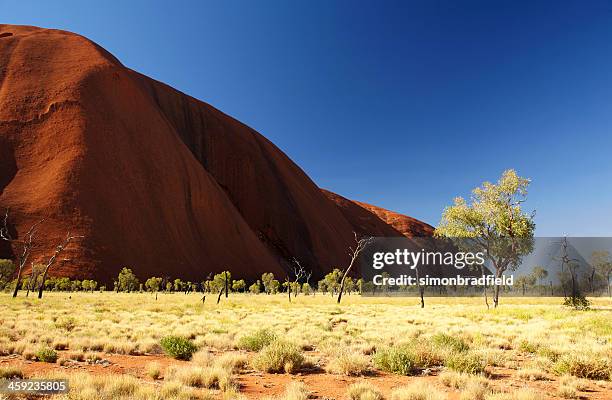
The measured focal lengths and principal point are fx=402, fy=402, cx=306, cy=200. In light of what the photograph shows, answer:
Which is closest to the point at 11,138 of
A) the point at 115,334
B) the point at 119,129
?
the point at 119,129

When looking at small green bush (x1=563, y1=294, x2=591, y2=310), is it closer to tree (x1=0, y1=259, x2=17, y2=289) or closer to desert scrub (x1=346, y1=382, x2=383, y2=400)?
desert scrub (x1=346, y1=382, x2=383, y2=400)

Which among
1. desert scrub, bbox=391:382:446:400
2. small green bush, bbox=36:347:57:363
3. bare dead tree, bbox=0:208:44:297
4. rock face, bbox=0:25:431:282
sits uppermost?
rock face, bbox=0:25:431:282

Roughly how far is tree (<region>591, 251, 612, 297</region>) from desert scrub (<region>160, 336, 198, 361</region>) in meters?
84.4

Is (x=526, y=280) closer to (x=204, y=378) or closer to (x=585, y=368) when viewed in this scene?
(x=585, y=368)

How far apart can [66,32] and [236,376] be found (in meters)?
113

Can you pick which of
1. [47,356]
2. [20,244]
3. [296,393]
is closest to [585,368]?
[296,393]

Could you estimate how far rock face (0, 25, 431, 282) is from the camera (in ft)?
206

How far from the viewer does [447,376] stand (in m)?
8.53

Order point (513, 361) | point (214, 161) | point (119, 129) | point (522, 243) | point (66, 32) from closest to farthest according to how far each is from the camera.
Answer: point (513, 361), point (522, 243), point (119, 129), point (66, 32), point (214, 161)

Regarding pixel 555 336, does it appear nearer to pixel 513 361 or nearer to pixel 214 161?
pixel 513 361

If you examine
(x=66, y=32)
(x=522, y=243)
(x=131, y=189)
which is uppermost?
(x=66, y=32)

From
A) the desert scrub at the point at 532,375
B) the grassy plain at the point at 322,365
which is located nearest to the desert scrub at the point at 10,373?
the grassy plain at the point at 322,365

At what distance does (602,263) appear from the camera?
75.0m

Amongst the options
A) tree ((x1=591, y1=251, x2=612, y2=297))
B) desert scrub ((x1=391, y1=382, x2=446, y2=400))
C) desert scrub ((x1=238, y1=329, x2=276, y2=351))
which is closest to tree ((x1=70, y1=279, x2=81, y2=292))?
desert scrub ((x1=238, y1=329, x2=276, y2=351))
